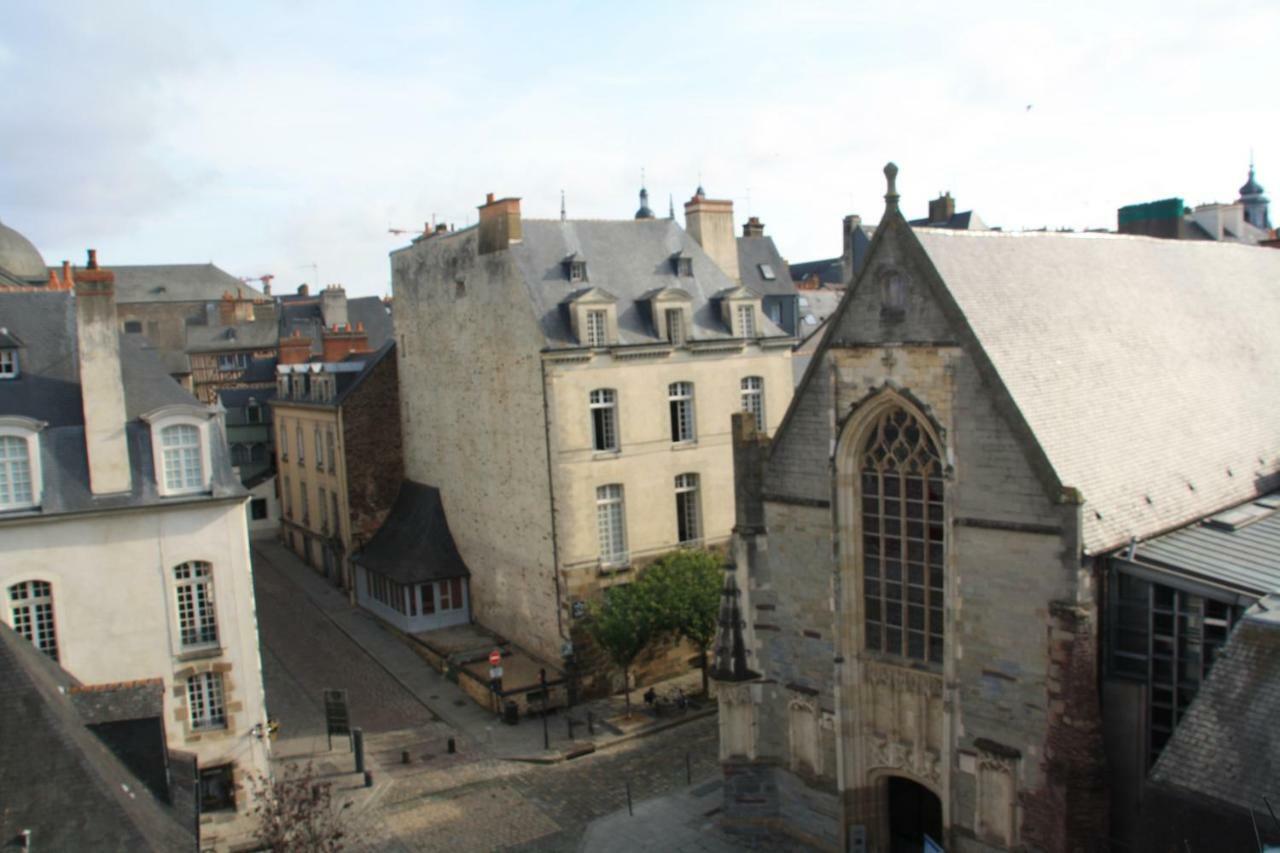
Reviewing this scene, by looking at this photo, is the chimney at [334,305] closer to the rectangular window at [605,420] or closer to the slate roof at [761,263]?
the slate roof at [761,263]

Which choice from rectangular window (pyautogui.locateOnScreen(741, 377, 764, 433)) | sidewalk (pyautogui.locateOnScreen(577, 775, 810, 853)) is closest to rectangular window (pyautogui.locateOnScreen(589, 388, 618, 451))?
rectangular window (pyautogui.locateOnScreen(741, 377, 764, 433))

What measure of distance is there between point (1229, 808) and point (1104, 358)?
336 inches

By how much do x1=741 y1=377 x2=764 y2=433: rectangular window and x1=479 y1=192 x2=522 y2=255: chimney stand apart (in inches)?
343

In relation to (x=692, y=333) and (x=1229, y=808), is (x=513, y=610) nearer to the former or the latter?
(x=692, y=333)

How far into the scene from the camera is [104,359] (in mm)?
22453

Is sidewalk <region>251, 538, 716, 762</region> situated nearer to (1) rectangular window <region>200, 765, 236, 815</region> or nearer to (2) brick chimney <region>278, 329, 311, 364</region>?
(1) rectangular window <region>200, 765, 236, 815</region>

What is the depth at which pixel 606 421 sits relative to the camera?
31.6 meters

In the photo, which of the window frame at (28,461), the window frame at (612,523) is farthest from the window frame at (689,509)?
the window frame at (28,461)

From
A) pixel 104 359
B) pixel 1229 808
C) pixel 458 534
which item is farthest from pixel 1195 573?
pixel 458 534

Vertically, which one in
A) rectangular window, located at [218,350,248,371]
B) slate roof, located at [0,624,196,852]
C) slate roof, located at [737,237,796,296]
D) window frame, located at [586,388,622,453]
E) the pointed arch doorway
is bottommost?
the pointed arch doorway

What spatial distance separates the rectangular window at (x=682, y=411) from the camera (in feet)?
108

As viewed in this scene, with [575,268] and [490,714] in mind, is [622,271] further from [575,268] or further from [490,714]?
[490,714]

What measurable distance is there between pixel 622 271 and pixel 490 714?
Result: 14.0 meters

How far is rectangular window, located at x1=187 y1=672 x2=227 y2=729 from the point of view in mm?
22875
